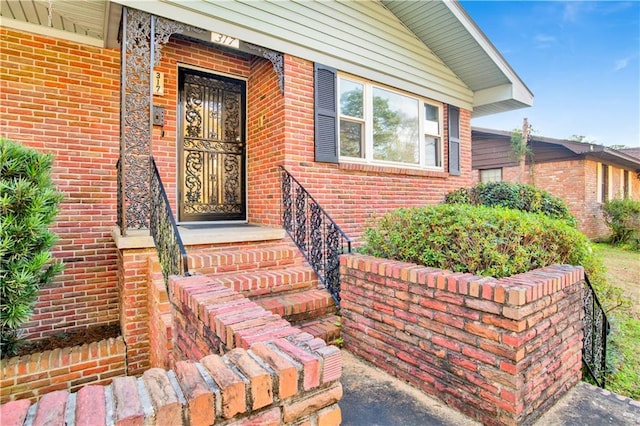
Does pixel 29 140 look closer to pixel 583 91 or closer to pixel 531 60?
pixel 531 60

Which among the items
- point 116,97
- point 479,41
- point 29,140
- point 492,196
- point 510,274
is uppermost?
point 479,41

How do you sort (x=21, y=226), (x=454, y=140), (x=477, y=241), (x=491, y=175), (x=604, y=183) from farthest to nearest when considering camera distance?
(x=491, y=175)
(x=604, y=183)
(x=454, y=140)
(x=21, y=226)
(x=477, y=241)

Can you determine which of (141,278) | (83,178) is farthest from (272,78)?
(141,278)

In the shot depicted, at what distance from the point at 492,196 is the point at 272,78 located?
4.54 m

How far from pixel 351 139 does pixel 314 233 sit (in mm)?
2056

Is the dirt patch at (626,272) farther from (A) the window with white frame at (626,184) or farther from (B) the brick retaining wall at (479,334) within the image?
(A) the window with white frame at (626,184)

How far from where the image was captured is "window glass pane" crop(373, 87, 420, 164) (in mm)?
5535

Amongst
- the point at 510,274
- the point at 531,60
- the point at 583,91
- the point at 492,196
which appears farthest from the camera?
Result: the point at 583,91

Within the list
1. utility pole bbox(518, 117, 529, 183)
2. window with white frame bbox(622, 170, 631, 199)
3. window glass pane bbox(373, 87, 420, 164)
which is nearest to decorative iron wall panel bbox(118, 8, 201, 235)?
window glass pane bbox(373, 87, 420, 164)

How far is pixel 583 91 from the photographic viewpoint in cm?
1839

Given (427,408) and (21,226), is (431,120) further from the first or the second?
(21,226)

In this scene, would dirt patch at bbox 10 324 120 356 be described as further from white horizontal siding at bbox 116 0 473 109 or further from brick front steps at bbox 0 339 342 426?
white horizontal siding at bbox 116 0 473 109

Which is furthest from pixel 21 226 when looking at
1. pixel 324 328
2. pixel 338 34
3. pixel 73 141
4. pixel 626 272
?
pixel 626 272

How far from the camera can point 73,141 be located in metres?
3.82
